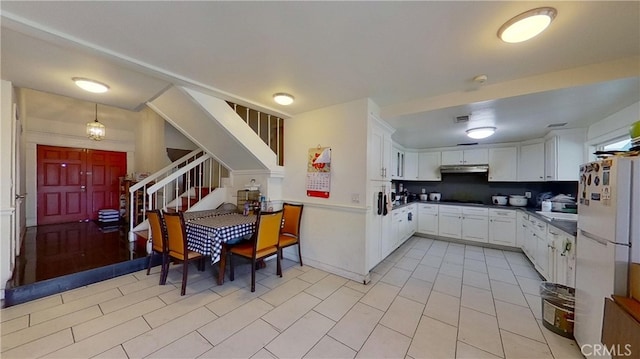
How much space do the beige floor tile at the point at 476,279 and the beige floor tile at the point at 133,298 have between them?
140 inches

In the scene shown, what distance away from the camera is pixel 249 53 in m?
1.86

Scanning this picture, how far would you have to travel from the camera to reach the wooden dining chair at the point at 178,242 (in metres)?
2.43

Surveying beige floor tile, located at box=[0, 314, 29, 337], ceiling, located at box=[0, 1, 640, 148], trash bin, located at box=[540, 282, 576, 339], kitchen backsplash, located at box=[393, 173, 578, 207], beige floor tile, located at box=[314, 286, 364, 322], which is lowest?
beige floor tile, located at box=[314, 286, 364, 322]

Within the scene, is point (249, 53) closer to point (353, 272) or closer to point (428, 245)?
point (353, 272)

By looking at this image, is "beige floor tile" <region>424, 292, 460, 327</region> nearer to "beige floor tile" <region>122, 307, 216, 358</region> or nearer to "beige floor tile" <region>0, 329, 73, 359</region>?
"beige floor tile" <region>122, 307, 216, 358</region>

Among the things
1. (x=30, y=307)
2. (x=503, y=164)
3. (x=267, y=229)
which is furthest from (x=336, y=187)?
(x=503, y=164)

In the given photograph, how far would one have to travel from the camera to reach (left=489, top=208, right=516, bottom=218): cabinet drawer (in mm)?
4109

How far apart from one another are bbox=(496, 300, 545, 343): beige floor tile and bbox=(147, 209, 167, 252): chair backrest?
3.55 metres

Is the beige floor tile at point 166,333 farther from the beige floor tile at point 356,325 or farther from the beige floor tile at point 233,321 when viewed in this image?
the beige floor tile at point 356,325

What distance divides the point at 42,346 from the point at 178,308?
0.85 m

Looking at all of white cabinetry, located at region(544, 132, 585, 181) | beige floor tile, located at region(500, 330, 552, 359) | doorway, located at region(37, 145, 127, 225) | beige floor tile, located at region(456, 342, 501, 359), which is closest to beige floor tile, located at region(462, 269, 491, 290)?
beige floor tile, located at region(500, 330, 552, 359)

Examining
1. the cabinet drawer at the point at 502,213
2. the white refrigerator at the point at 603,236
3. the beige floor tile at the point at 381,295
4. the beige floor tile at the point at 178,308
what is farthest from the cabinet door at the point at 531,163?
the beige floor tile at the point at 178,308

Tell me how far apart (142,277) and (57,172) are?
4751mm

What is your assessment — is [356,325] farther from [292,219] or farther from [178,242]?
[178,242]
